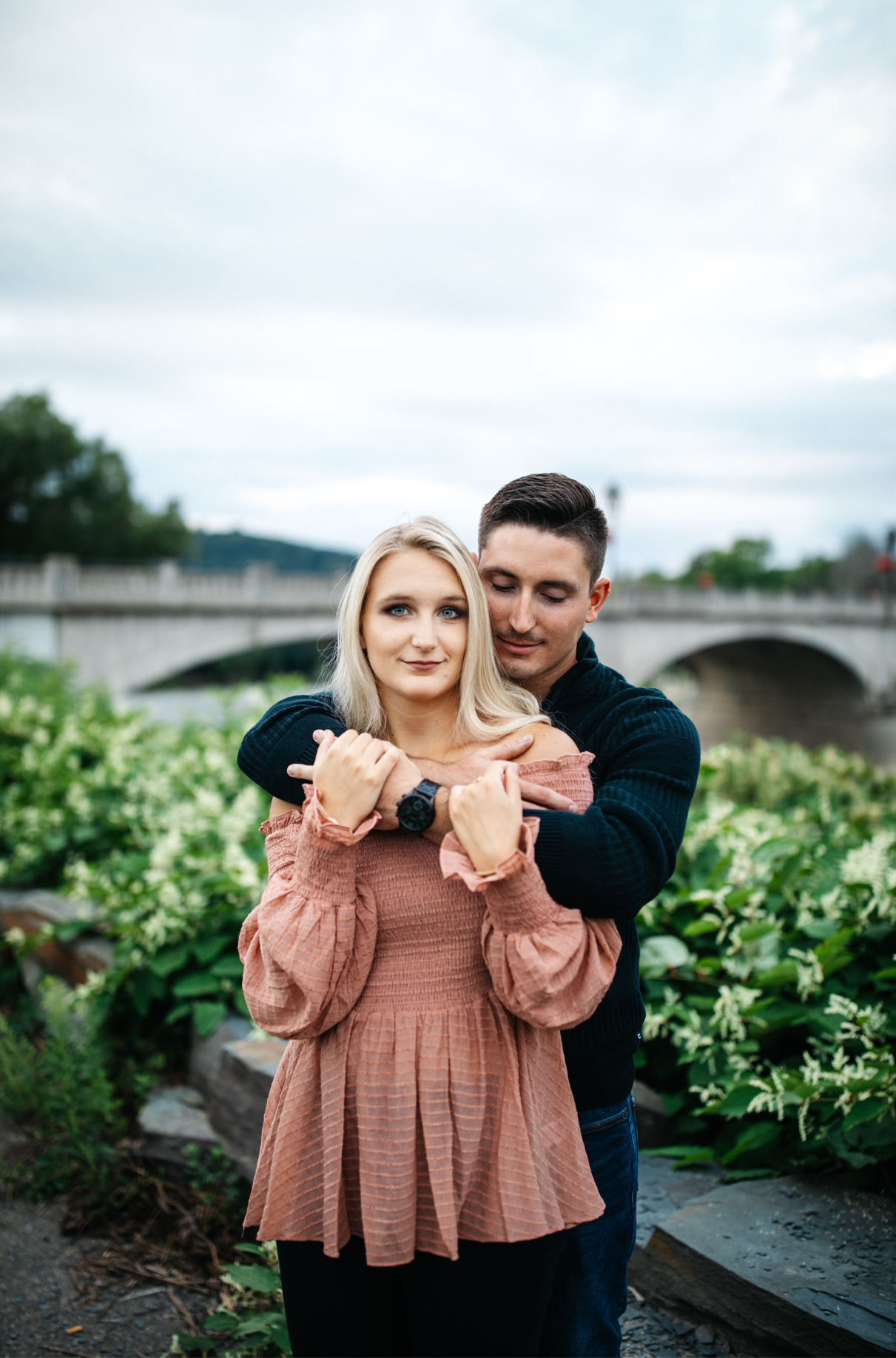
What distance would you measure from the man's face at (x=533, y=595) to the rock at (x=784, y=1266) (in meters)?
1.45

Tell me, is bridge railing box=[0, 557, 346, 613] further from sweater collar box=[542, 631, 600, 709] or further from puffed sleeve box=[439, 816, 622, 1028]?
puffed sleeve box=[439, 816, 622, 1028]

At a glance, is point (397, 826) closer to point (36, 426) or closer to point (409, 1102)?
point (409, 1102)

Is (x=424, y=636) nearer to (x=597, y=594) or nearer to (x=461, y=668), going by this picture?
(x=461, y=668)

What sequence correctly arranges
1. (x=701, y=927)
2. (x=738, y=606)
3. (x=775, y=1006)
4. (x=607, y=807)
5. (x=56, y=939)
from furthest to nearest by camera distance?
(x=738, y=606)
(x=56, y=939)
(x=701, y=927)
(x=775, y=1006)
(x=607, y=807)

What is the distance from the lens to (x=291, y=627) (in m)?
20.6

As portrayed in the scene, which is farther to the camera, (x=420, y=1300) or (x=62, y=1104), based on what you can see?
(x=62, y=1104)

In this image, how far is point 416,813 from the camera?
1.42 metres

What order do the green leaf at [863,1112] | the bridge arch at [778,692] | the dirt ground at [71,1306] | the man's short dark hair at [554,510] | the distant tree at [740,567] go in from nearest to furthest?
the man's short dark hair at [554,510], the green leaf at [863,1112], the dirt ground at [71,1306], the bridge arch at [778,692], the distant tree at [740,567]

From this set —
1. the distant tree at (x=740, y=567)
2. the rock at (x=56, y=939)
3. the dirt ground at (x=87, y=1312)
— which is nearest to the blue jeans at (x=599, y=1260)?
the dirt ground at (x=87, y=1312)

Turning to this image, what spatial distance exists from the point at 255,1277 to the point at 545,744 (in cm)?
163

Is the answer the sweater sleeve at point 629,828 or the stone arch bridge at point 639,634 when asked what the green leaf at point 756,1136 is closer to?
the sweater sleeve at point 629,828

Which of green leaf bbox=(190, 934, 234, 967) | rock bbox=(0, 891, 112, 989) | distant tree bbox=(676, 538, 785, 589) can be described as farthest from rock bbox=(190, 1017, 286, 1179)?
distant tree bbox=(676, 538, 785, 589)

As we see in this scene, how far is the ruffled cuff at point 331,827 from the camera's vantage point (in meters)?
1.39

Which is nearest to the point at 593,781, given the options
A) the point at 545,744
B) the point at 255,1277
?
the point at 545,744
